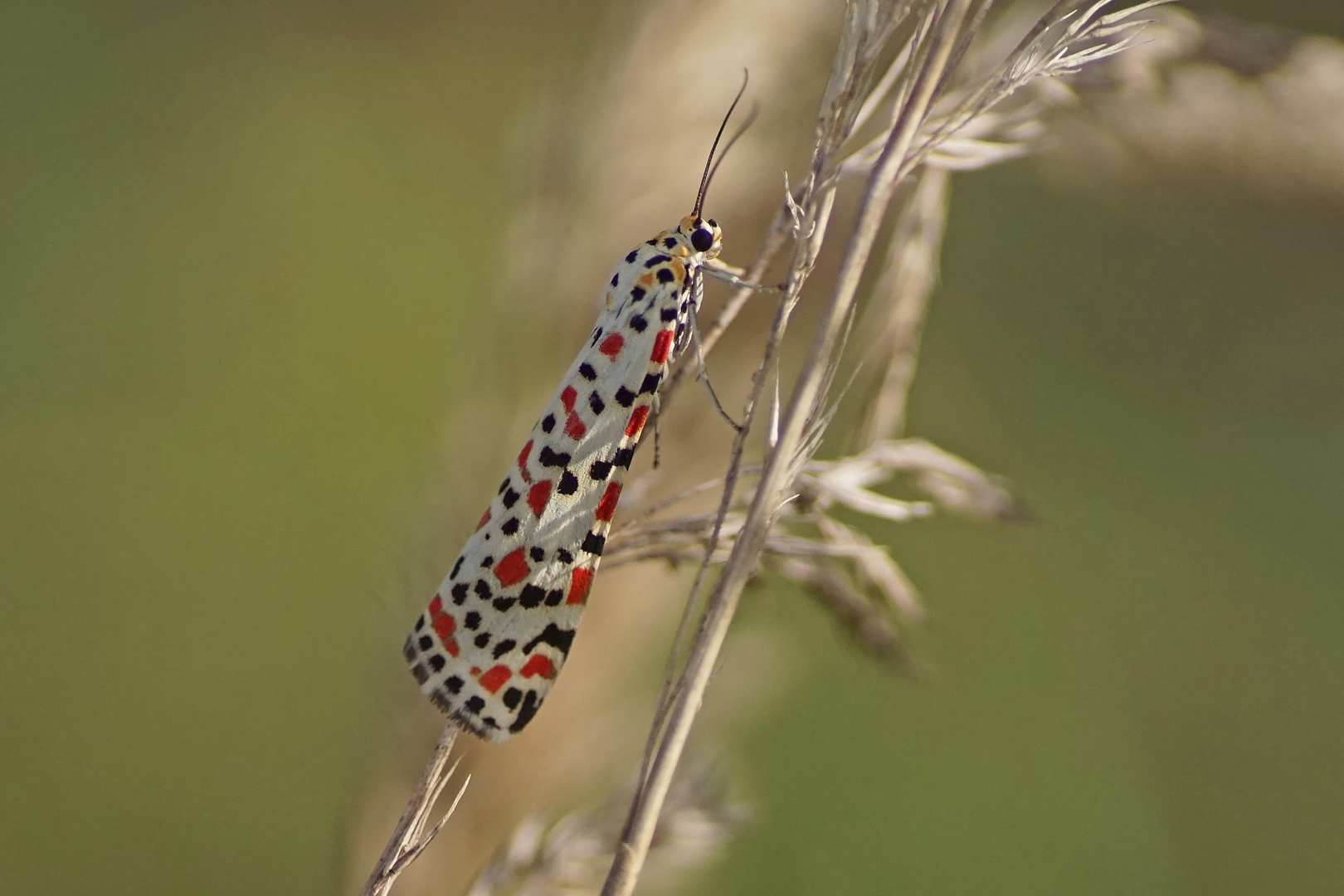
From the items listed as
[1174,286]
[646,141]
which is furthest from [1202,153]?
[1174,286]

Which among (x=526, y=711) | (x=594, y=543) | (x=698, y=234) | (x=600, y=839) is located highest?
(x=698, y=234)

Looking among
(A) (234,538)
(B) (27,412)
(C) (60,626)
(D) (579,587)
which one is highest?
(D) (579,587)

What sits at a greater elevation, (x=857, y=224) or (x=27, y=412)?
(x=857, y=224)

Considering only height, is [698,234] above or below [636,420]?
above

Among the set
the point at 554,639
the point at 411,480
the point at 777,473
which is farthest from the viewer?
the point at 411,480

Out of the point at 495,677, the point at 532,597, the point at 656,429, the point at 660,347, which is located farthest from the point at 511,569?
the point at 660,347

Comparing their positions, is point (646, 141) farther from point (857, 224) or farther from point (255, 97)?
point (255, 97)

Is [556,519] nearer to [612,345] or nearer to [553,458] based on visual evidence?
[553,458]

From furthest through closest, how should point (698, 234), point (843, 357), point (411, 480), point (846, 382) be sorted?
point (411, 480), point (698, 234), point (843, 357), point (846, 382)
